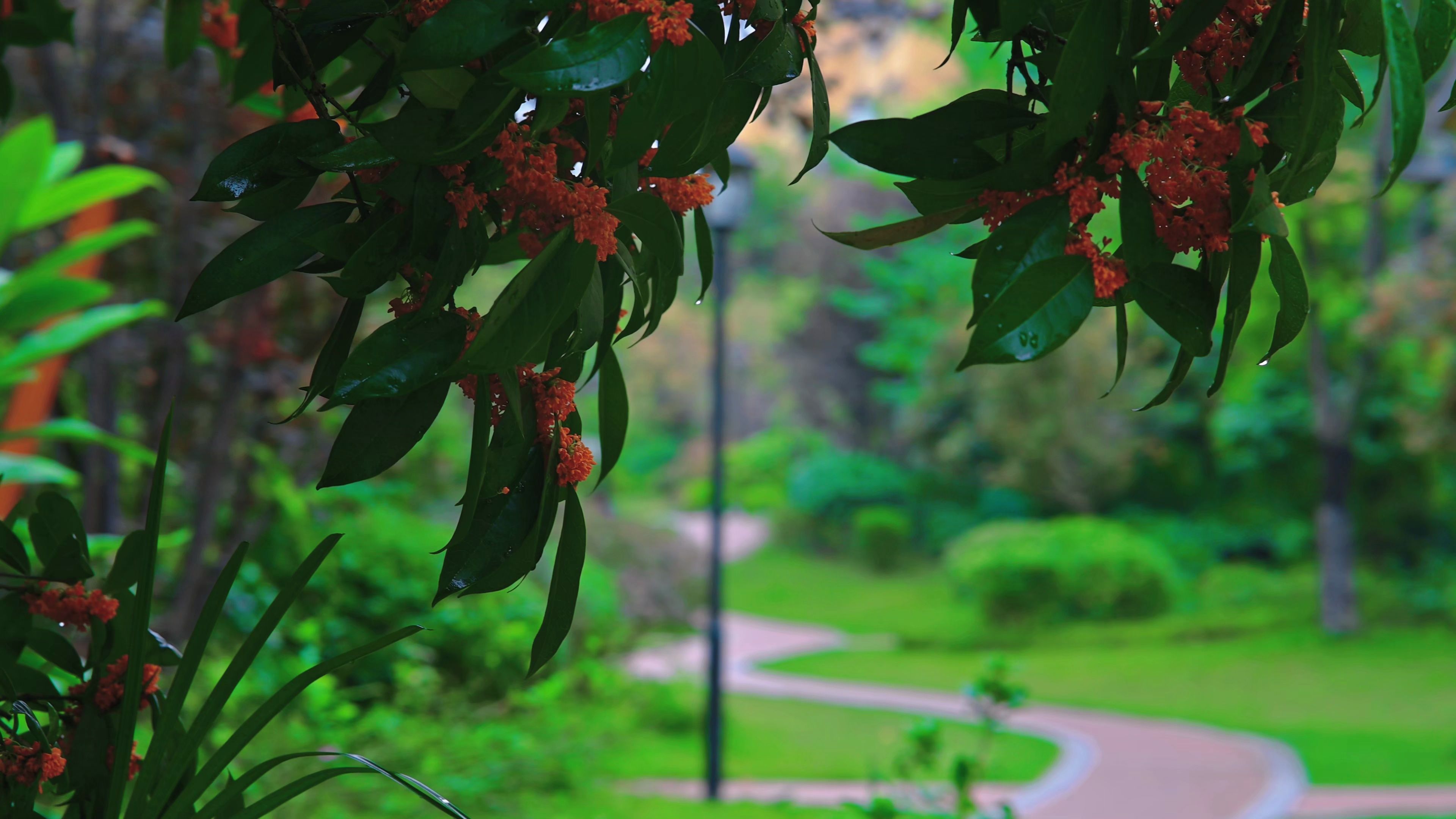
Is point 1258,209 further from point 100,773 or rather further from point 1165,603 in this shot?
point 1165,603

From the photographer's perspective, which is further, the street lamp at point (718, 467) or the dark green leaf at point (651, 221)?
the street lamp at point (718, 467)

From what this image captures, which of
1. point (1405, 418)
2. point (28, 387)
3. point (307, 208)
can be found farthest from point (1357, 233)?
point (307, 208)

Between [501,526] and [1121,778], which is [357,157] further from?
[1121,778]

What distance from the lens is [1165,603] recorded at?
9.23 meters

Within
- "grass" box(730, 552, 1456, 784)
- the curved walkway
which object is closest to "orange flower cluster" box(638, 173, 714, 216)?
the curved walkway

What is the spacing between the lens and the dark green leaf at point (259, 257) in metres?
0.42

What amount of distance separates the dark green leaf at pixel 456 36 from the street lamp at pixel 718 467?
14.2ft

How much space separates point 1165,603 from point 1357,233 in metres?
3.61

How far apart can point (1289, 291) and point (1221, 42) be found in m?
0.10

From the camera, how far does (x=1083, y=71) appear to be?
0.37 meters

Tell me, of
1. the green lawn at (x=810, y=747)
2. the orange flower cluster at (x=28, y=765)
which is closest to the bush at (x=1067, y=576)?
the green lawn at (x=810, y=747)

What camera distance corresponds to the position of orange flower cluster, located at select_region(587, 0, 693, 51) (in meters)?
0.36

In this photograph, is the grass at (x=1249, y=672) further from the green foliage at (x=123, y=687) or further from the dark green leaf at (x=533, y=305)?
the dark green leaf at (x=533, y=305)

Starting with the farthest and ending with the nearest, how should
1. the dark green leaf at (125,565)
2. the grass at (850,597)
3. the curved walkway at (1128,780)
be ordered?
the grass at (850,597)
the curved walkway at (1128,780)
the dark green leaf at (125,565)
